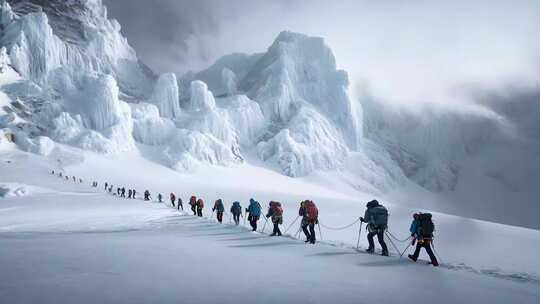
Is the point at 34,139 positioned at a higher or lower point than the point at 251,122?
lower

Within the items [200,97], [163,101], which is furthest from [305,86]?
[163,101]

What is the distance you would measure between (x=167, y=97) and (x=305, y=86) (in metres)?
76.1

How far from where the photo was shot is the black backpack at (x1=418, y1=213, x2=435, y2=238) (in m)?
13.3

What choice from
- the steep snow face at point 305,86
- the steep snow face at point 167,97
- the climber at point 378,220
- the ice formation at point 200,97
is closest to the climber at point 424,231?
the climber at point 378,220

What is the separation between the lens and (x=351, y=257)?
13570mm

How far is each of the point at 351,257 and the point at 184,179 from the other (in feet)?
300

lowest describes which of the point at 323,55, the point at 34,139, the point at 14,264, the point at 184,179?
the point at 14,264

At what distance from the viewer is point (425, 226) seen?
43.9 feet

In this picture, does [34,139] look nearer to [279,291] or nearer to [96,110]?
[96,110]

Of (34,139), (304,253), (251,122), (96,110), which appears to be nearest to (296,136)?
(251,122)

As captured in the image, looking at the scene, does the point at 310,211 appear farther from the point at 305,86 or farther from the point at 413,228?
the point at 305,86

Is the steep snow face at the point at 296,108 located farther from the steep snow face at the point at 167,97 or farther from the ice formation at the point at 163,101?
the steep snow face at the point at 167,97

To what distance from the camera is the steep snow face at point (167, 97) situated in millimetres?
136875

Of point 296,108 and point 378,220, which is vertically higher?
point 296,108
